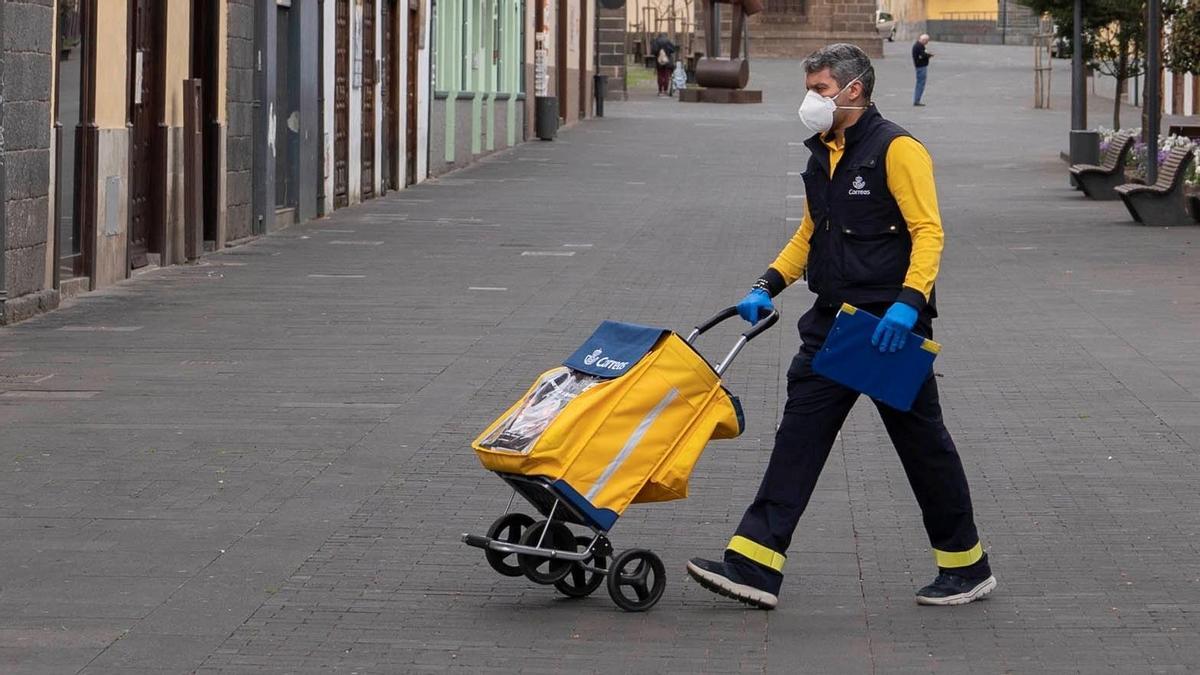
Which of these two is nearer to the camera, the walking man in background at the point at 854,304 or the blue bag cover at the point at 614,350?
the blue bag cover at the point at 614,350

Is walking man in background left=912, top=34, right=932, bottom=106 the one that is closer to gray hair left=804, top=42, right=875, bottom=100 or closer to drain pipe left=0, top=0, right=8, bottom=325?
drain pipe left=0, top=0, right=8, bottom=325

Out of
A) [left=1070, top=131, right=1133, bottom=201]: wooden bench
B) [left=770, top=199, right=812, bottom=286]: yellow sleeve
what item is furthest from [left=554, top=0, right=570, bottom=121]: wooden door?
[left=770, top=199, right=812, bottom=286]: yellow sleeve

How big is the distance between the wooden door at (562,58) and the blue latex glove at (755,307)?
134 feet

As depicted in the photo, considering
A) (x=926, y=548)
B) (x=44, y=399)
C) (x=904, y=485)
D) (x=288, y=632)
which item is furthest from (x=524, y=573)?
(x=44, y=399)

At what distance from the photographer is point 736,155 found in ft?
121

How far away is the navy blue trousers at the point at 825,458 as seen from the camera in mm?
6742

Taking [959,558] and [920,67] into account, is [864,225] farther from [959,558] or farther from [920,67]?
[920,67]

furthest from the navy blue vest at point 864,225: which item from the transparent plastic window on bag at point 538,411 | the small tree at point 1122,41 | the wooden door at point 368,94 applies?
the small tree at point 1122,41

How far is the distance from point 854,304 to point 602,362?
0.77 meters

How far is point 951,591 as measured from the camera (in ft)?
22.1

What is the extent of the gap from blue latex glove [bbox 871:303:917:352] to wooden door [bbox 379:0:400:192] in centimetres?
2255

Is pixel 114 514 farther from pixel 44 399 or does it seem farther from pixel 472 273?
pixel 472 273

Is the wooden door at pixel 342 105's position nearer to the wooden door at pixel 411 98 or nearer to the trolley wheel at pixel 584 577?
the wooden door at pixel 411 98

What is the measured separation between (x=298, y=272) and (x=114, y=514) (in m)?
10.3
